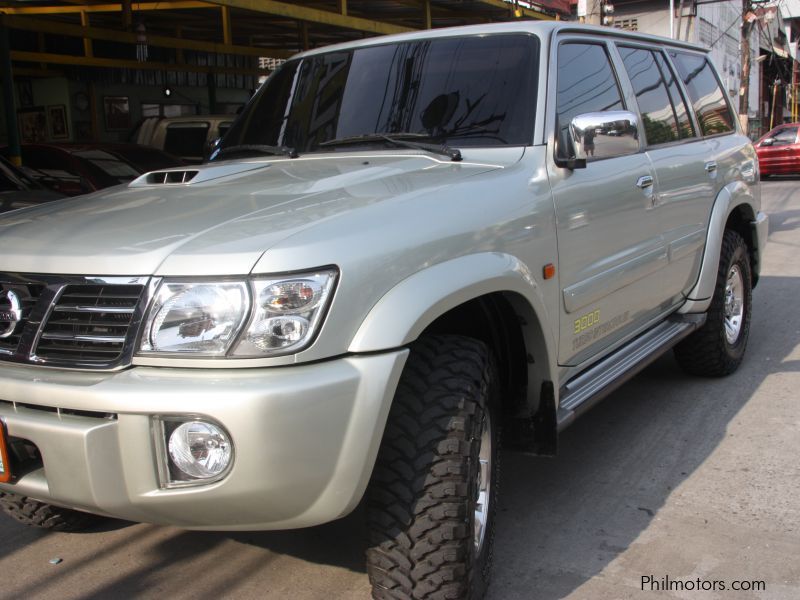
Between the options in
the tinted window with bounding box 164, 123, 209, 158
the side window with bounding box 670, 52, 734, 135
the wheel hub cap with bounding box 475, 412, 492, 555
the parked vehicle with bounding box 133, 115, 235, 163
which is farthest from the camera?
the tinted window with bounding box 164, 123, 209, 158

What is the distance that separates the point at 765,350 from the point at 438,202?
13.1 ft

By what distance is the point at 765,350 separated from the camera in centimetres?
581

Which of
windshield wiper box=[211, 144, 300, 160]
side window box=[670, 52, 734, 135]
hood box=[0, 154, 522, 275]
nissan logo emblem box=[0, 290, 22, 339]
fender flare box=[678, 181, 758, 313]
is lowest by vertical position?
fender flare box=[678, 181, 758, 313]

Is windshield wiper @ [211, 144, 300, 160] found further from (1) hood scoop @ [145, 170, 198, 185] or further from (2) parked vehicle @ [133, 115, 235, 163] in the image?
(2) parked vehicle @ [133, 115, 235, 163]

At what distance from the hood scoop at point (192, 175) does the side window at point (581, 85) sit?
1215mm

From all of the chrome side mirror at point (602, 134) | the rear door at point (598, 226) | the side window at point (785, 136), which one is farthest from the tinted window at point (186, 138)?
the side window at point (785, 136)

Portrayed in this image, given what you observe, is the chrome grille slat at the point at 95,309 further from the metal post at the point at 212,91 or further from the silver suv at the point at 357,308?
the metal post at the point at 212,91

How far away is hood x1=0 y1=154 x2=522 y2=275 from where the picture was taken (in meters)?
2.26

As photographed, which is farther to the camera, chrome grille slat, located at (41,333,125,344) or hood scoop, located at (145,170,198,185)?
hood scoop, located at (145,170,198,185)

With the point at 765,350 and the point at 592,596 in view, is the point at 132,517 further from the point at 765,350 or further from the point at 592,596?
the point at 765,350

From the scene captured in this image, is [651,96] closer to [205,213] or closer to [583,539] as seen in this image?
[583,539]

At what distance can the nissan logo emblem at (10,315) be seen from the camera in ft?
8.04

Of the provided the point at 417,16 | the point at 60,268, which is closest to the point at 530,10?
the point at 417,16

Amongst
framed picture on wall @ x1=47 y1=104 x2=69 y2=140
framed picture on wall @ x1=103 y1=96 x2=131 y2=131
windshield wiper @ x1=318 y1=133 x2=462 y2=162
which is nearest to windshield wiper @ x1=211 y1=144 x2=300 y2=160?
windshield wiper @ x1=318 y1=133 x2=462 y2=162
